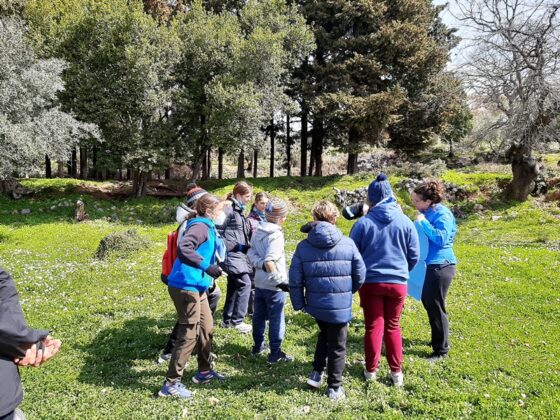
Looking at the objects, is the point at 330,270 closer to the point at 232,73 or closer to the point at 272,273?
the point at 272,273

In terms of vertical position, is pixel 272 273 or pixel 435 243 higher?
pixel 435 243

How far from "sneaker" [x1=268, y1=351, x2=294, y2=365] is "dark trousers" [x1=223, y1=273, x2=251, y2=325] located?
4.48 ft

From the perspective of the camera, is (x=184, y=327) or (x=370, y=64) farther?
(x=370, y=64)

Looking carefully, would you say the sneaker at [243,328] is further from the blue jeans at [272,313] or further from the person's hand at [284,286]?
the person's hand at [284,286]

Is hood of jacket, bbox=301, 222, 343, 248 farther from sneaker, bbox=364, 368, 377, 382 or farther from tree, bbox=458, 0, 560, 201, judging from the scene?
tree, bbox=458, 0, 560, 201

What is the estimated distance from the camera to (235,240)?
23.9ft

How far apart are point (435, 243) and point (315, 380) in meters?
2.69

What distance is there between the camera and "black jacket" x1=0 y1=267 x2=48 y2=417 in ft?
9.14

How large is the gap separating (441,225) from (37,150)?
1857 cm

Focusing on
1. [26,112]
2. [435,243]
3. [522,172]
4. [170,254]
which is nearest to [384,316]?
[435,243]

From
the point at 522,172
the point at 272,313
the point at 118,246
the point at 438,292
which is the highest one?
the point at 522,172

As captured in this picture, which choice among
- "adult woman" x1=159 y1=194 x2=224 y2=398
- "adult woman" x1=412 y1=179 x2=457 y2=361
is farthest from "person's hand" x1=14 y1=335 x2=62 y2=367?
"adult woman" x1=412 y1=179 x2=457 y2=361

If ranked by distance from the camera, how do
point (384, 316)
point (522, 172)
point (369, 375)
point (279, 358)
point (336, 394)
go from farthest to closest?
point (522, 172)
point (279, 358)
point (369, 375)
point (384, 316)
point (336, 394)

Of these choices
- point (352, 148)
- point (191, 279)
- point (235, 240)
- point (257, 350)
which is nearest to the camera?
point (191, 279)
